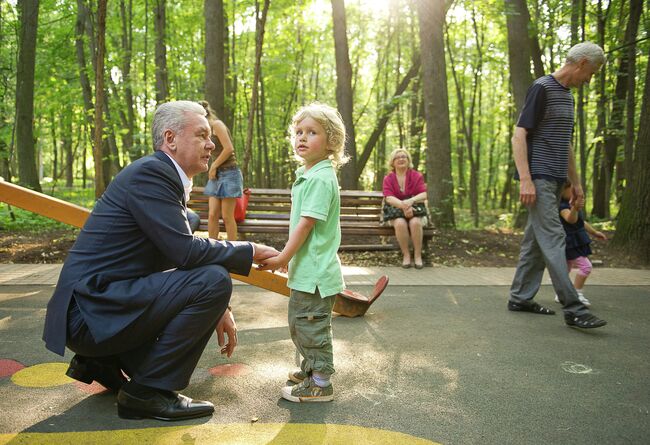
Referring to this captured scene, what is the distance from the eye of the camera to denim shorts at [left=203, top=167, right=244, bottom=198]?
6.25 meters

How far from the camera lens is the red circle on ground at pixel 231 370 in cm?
321

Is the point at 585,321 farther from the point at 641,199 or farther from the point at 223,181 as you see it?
the point at 641,199

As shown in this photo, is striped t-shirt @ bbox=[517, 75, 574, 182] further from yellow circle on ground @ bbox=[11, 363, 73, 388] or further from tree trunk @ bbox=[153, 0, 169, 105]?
tree trunk @ bbox=[153, 0, 169, 105]

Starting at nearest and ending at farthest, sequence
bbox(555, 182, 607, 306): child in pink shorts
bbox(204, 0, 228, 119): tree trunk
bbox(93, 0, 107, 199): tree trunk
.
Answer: bbox(555, 182, 607, 306): child in pink shorts → bbox(93, 0, 107, 199): tree trunk → bbox(204, 0, 228, 119): tree trunk

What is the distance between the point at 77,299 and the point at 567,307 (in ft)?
12.4

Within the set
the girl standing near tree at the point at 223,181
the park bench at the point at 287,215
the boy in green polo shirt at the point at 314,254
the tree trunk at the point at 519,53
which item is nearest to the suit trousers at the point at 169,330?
the boy in green polo shirt at the point at 314,254

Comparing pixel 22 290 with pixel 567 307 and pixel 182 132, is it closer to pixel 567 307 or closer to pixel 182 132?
pixel 182 132

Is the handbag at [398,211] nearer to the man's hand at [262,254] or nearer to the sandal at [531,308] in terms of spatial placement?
the sandal at [531,308]

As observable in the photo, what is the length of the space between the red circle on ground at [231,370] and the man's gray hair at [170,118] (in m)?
1.45

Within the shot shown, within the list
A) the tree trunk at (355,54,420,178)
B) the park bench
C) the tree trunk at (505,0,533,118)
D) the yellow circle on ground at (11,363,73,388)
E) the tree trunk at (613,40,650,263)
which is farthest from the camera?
the tree trunk at (355,54,420,178)

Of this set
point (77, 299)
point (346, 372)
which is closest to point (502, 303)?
point (346, 372)

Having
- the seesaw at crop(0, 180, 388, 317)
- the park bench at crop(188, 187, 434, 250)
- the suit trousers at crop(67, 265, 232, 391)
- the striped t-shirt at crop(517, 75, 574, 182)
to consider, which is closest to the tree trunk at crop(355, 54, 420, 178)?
the park bench at crop(188, 187, 434, 250)

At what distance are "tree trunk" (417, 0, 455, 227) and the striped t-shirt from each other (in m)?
5.48

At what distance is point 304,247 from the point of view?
2.91 m
